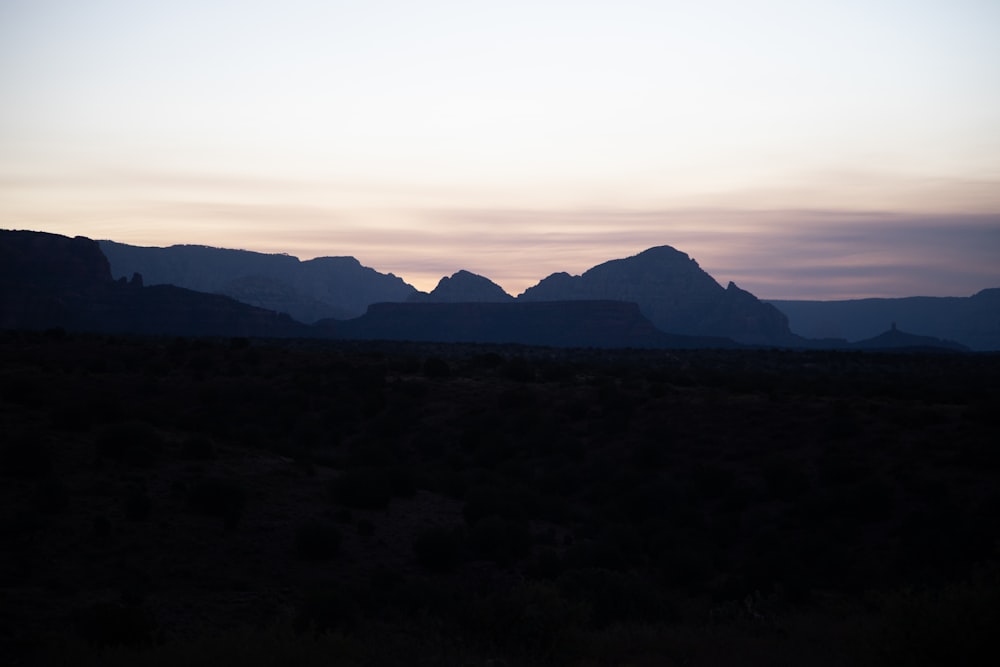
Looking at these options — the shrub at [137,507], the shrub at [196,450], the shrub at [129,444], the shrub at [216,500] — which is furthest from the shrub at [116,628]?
the shrub at [196,450]

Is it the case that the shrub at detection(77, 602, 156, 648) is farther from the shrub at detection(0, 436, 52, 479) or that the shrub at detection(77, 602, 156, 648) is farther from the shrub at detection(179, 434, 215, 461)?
the shrub at detection(179, 434, 215, 461)

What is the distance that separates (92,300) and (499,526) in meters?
118

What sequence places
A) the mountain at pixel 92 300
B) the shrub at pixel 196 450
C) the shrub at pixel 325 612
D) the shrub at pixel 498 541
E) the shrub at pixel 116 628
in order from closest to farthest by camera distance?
the shrub at pixel 116 628
the shrub at pixel 325 612
the shrub at pixel 498 541
the shrub at pixel 196 450
the mountain at pixel 92 300

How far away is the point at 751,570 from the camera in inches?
712

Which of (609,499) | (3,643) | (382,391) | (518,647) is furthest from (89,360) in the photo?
(518,647)

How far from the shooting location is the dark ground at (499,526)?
11.3 meters

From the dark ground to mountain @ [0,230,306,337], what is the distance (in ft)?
261

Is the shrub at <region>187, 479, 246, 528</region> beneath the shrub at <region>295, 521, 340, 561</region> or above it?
above

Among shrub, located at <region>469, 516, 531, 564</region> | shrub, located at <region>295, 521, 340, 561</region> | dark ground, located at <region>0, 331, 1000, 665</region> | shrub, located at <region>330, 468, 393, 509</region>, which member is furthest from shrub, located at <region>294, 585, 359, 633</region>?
shrub, located at <region>330, 468, 393, 509</region>

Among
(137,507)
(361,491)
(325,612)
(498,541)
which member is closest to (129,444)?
(137,507)

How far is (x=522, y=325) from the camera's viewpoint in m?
166

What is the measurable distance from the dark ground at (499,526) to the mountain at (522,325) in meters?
120

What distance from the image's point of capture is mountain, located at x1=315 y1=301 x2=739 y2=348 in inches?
6270

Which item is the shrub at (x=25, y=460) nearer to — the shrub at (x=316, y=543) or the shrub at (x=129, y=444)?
the shrub at (x=129, y=444)
